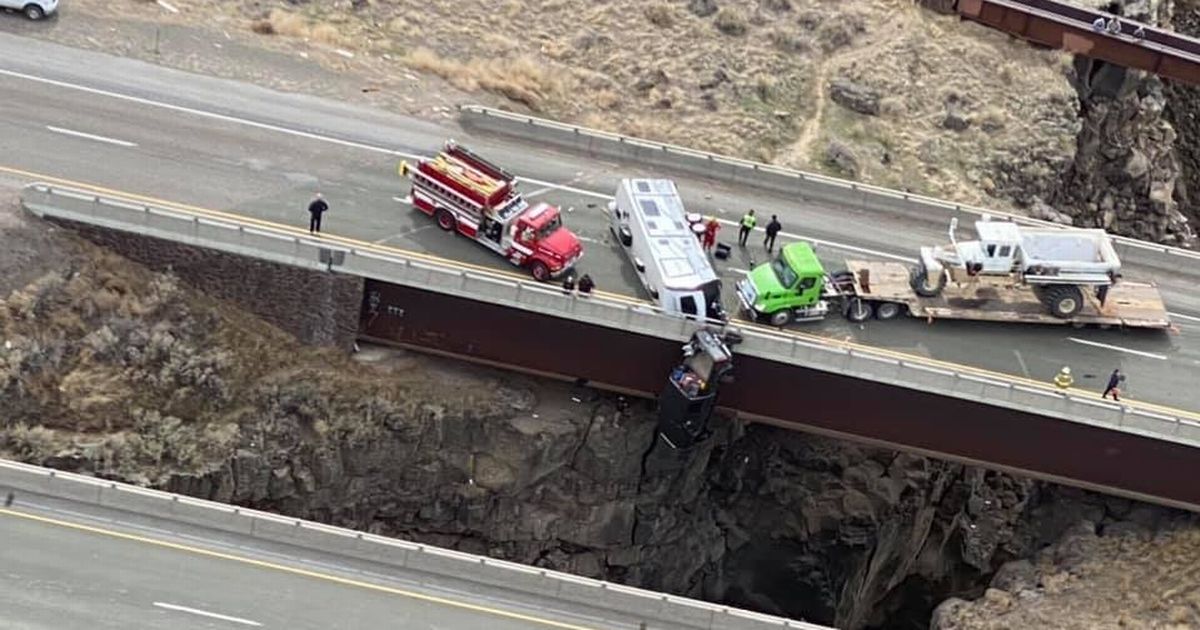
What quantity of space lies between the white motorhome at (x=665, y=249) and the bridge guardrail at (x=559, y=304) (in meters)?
0.66

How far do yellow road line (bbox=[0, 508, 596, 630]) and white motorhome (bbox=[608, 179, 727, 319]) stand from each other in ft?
31.6

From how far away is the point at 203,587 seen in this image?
94.3 feet

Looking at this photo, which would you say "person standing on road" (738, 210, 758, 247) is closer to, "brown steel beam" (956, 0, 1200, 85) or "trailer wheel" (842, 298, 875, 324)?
"trailer wheel" (842, 298, 875, 324)

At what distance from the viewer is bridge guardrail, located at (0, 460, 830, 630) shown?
30.1 meters

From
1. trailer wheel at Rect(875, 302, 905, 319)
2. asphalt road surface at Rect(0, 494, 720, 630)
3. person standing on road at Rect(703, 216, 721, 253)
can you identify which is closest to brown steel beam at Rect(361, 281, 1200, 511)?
trailer wheel at Rect(875, 302, 905, 319)

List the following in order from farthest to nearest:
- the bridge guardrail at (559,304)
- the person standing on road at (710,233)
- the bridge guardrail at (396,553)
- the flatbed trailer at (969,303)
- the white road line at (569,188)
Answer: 1. the white road line at (569,188)
2. the person standing on road at (710,233)
3. the flatbed trailer at (969,303)
4. the bridge guardrail at (559,304)
5. the bridge guardrail at (396,553)

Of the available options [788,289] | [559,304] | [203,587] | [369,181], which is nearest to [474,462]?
[559,304]

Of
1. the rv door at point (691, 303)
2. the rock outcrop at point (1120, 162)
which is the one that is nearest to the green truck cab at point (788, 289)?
the rv door at point (691, 303)

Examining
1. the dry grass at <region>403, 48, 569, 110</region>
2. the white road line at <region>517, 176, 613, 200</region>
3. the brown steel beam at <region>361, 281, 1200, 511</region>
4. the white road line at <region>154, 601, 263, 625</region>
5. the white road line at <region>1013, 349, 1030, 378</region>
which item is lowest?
the white road line at <region>154, 601, 263, 625</region>

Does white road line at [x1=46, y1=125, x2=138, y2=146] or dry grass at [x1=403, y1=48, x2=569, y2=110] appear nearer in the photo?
white road line at [x1=46, y1=125, x2=138, y2=146]

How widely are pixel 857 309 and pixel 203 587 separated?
2004cm

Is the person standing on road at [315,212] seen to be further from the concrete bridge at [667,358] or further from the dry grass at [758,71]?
the dry grass at [758,71]

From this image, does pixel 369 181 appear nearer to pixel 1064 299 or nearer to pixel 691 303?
pixel 691 303

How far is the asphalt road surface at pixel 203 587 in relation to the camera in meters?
27.7
